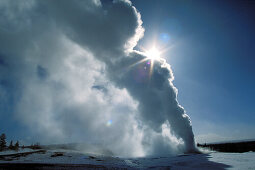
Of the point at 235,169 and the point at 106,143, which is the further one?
the point at 106,143

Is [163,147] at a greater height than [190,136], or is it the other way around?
[190,136]

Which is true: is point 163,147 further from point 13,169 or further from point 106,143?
point 13,169

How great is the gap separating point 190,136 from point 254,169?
2206 inches

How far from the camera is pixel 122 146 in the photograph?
95.8 meters

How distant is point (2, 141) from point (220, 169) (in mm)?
108263

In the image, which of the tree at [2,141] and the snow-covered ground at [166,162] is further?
the tree at [2,141]

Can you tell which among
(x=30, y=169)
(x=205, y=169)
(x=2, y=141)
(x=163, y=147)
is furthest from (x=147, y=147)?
(x=2, y=141)

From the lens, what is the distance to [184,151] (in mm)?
71438

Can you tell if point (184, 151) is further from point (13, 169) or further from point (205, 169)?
point (13, 169)

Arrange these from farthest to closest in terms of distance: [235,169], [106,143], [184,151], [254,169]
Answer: [106,143]
[184,151]
[235,169]
[254,169]

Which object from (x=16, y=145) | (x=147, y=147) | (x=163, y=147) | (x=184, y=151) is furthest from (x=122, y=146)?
(x=16, y=145)

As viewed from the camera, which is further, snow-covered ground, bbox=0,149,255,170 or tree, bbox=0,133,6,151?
tree, bbox=0,133,6,151

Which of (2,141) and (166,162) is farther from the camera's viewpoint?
(2,141)

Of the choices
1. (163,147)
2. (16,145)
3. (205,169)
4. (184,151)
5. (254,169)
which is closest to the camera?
(254,169)
